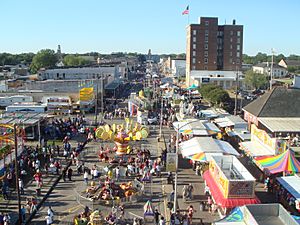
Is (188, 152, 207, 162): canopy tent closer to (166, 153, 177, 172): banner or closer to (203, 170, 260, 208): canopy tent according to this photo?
(203, 170, 260, 208): canopy tent

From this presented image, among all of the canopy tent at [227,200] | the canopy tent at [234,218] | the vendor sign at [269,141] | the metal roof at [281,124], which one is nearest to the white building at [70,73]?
the metal roof at [281,124]

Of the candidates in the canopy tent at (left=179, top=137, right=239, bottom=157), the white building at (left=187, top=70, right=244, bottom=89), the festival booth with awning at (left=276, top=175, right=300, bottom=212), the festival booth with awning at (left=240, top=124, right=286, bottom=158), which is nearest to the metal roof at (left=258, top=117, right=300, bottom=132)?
the festival booth with awning at (left=240, top=124, right=286, bottom=158)

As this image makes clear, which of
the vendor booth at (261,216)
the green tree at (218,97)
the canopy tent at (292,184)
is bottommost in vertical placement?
the canopy tent at (292,184)

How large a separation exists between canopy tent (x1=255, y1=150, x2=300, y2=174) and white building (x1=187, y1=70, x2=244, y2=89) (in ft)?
174

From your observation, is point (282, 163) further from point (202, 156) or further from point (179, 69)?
point (179, 69)

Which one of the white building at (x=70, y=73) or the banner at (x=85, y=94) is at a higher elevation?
the white building at (x=70, y=73)

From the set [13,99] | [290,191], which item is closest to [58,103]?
[13,99]

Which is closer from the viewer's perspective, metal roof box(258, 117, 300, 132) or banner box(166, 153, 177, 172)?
banner box(166, 153, 177, 172)

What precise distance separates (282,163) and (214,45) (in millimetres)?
72626

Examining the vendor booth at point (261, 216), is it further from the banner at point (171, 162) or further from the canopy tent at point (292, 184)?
the banner at point (171, 162)

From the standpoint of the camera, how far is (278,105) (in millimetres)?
36531

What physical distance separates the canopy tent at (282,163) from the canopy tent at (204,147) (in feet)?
9.65

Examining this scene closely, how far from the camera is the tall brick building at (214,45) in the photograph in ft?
296

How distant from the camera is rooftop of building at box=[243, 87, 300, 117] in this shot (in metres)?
35.7
